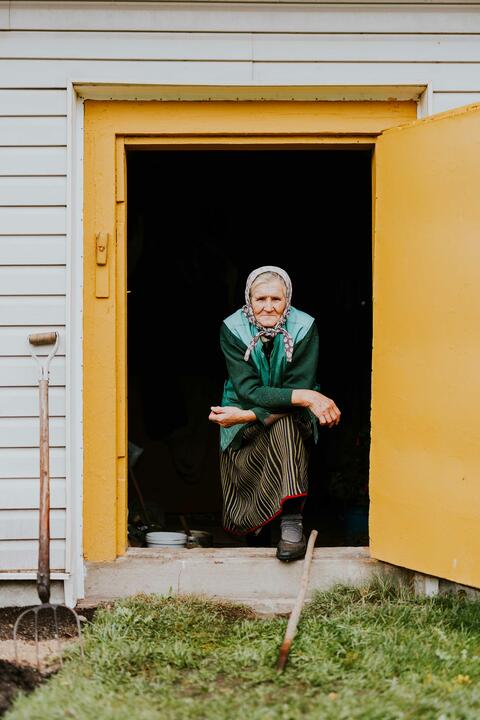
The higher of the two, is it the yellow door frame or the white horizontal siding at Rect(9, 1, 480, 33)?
the white horizontal siding at Rect(9, 1, 480, 33)

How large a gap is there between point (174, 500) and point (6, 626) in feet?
11.5

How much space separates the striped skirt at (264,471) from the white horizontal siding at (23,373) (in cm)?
110

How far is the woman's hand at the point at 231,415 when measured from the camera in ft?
16.3

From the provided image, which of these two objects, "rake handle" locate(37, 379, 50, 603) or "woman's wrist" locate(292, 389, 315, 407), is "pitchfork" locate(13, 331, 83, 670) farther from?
"woman's wrist" locate(292, 389, 315, 407)

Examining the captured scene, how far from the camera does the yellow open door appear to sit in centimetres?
439

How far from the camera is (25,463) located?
15.4ft

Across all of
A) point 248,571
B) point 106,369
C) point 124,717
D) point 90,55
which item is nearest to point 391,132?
point 90,55

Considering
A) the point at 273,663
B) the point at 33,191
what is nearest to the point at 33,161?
the point at 33,191

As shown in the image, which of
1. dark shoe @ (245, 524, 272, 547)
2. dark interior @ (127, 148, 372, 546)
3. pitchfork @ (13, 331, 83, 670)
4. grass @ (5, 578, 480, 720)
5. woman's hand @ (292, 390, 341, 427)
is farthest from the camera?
dark interior @ (127, 148, 372, 546)

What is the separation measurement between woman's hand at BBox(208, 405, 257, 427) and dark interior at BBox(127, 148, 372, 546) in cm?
272

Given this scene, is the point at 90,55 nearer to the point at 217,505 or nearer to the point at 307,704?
the point at 307,704

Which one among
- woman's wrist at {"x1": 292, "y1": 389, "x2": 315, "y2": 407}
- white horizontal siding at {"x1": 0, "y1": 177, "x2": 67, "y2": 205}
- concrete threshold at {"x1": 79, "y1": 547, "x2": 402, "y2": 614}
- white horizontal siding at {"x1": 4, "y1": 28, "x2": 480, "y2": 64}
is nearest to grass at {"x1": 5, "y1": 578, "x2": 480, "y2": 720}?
concrete threshold at {"x1": 79, "y1": 547, "x2": 402, "y2": 614}

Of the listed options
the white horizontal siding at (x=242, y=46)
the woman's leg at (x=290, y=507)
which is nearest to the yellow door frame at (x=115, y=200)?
the white horizontal siding at (x=242, y=46)

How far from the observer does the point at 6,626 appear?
4418 millimetres
